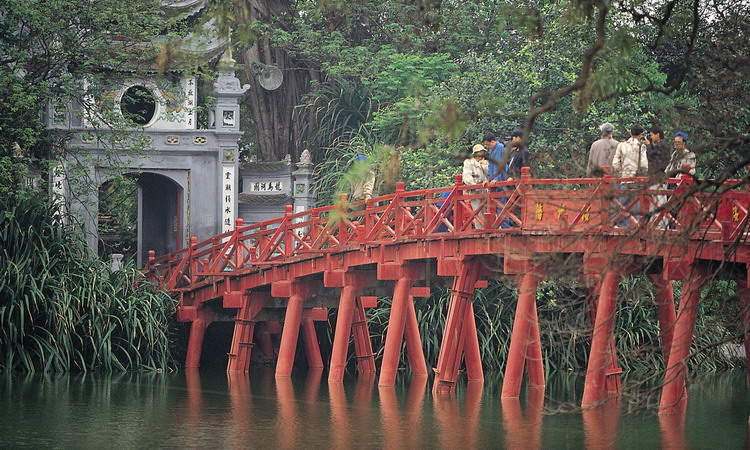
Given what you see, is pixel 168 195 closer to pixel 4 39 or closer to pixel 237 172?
pixel 237 172

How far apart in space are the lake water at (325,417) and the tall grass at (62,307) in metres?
0.96

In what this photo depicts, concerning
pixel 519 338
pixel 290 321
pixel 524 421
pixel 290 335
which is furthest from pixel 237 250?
pixel 524 421

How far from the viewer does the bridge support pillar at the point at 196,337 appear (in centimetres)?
3123

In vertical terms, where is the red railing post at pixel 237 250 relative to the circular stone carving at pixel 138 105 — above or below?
below

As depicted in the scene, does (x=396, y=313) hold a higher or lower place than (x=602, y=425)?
higher

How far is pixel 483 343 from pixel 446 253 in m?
6.74

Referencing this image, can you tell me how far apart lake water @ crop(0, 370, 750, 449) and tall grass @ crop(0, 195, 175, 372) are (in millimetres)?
962

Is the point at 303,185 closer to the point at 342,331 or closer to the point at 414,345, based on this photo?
the point at 414,345

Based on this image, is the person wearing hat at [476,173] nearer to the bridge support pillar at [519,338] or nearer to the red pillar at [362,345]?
the bridge support pillar at [519,338]

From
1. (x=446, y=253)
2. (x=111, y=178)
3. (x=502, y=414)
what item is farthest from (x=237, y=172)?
(x=502, y=414)

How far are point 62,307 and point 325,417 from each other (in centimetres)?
785

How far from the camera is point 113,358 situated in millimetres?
28672

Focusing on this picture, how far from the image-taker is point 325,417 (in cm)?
2225

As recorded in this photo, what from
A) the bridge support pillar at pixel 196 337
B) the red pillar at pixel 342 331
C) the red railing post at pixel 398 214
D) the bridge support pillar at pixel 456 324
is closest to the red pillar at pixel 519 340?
the bridge support pillar at pixel 456 324
